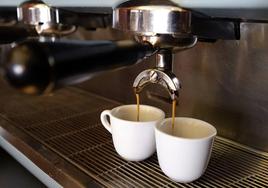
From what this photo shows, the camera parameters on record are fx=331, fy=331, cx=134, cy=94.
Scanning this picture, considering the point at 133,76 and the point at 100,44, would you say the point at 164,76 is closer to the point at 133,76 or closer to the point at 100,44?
the point at 100,44

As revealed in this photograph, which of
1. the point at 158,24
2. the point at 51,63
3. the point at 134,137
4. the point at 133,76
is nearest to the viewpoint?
the point at 51,63

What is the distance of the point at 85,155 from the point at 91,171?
0.05 meters

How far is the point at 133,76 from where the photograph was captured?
2.27ft

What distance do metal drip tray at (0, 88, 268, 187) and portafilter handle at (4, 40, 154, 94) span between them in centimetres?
22

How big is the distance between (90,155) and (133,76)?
24 centimetres

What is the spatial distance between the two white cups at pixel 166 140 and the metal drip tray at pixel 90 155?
2cm

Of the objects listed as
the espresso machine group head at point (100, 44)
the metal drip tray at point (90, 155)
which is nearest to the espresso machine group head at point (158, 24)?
the espresso machine group head at point (100, 44)

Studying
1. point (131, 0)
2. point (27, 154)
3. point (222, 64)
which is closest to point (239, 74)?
point (222, 64)

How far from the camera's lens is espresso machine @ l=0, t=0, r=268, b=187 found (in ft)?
0.77

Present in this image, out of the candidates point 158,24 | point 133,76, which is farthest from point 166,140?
point 133,76

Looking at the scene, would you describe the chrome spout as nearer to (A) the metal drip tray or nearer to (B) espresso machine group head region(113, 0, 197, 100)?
(B) espresso machine group head region(113, 0, 197, 100)

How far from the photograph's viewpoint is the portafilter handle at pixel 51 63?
0.20m

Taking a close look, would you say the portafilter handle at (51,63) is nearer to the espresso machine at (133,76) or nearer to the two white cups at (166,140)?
the espresso machine at (133,76)

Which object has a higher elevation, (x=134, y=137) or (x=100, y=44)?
(x=100, y=44)
